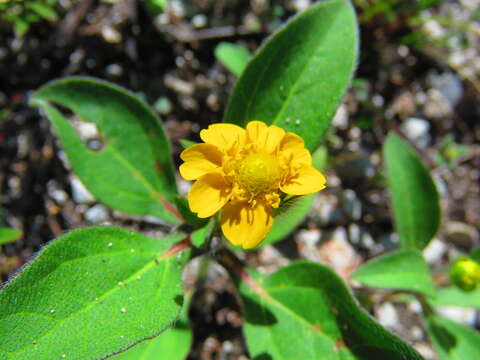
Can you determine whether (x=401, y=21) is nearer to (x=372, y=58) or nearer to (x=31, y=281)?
(x=372, y=58)

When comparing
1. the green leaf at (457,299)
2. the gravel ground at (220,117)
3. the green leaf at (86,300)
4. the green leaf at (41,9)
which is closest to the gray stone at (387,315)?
the gravel ground at (220,117)

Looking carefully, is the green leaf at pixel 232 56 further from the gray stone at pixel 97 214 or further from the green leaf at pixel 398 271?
the green leaf at pixel 398 271

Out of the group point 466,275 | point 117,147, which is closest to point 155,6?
point 117,147

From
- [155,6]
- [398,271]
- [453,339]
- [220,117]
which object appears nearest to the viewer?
[398,271]

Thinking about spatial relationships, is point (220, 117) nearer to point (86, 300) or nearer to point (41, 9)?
point (41, 9)

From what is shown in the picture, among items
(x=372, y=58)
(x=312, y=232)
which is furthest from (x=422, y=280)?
(x=372, y=58)

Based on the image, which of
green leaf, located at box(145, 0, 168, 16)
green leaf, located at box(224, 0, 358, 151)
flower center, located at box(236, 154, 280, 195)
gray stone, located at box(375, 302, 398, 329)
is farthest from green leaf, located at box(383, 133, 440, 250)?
green leaf, located at box(145, 0, 168, 16)
